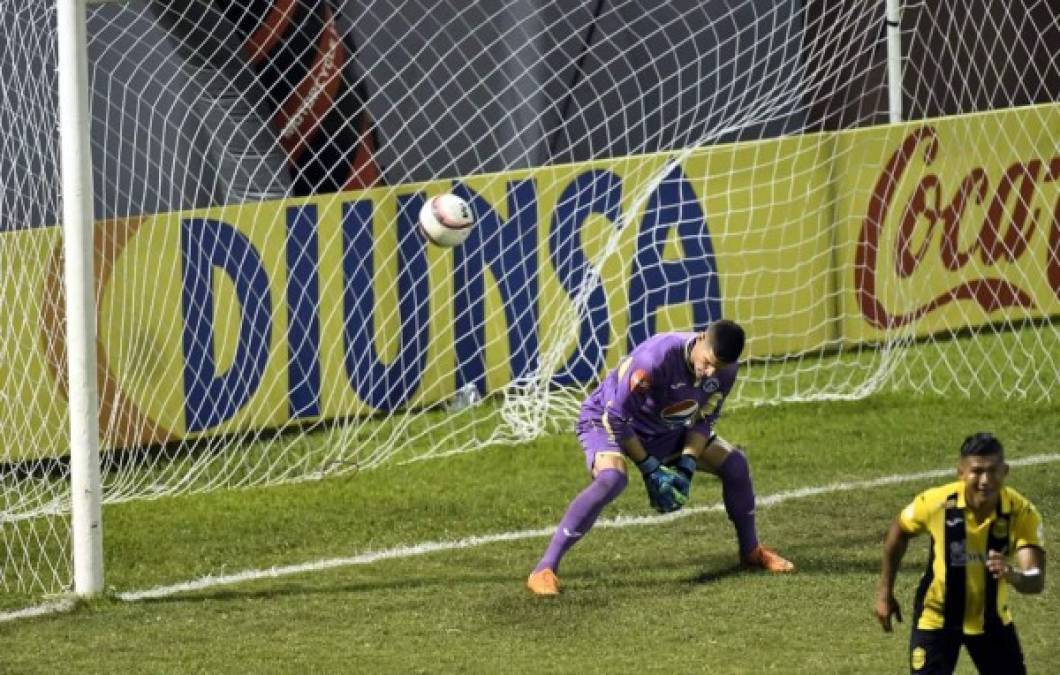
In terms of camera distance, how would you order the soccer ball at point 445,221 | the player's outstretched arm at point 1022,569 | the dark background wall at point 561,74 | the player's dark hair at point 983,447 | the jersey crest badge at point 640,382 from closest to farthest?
the player's outstretched arm at point 1022,569 < the player's dark hair at point 983,447 < the jersey crest badge at point 640,382 < the soccer ball at point 445,221 < the dark background wall at point 561,74

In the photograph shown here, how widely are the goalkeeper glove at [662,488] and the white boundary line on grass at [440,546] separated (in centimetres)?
147

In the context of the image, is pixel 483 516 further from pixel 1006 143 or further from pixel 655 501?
pixel 1006 143

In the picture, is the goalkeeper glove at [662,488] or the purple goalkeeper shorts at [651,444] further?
the purple goalkeeper shorts at [651,444]

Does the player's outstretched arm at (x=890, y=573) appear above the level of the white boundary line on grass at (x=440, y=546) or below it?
above

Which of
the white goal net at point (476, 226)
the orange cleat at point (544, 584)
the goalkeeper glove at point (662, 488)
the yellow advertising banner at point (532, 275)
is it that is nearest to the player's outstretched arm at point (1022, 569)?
the goalkeeper glove at point (662, 488)

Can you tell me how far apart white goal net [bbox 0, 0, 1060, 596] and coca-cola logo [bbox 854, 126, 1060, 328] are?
→ 2 centimetres

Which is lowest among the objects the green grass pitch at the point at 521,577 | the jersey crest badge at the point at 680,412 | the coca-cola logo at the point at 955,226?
the green grass pitch at the point at 521,577

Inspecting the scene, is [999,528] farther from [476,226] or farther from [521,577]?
[476,226]

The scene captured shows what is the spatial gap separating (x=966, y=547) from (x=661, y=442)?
297 centimetres

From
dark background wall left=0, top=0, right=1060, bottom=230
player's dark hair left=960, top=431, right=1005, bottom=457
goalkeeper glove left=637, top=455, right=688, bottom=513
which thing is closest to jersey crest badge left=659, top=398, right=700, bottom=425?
goalkeeper glove left=637, top=455, right=688, bottom=513

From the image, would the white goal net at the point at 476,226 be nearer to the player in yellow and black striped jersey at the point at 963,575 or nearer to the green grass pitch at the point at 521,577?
the green grass pitch at the point at 521,577

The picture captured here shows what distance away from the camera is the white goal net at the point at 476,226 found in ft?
39.4

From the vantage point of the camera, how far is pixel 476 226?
1359 centimetres

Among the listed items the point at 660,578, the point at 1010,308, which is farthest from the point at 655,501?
the point at 1010,308
